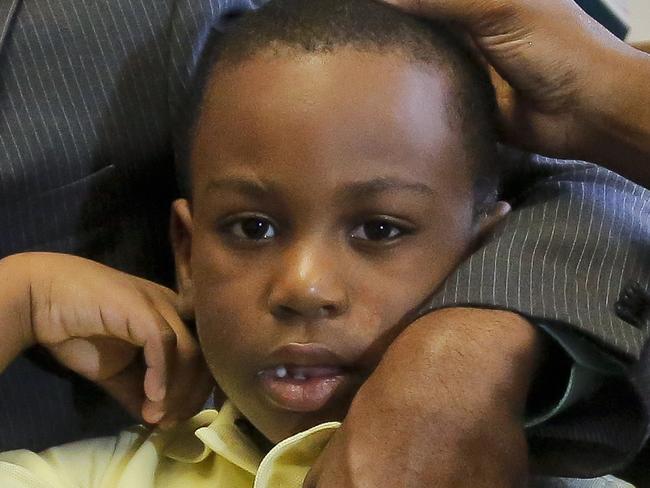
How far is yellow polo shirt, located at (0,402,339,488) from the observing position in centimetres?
84

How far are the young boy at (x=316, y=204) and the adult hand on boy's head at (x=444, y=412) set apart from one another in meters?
0.08

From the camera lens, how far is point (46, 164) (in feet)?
2.83

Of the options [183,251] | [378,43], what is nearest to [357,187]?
[378,43]

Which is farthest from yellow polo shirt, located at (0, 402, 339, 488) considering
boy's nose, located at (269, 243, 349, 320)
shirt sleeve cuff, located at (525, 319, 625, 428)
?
shirt sleeve cuff, located at (525, 319, 625, 428)

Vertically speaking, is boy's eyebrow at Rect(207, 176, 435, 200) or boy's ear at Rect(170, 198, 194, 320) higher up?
boy's eyebrow at Rect(207, 176, 435, 200)

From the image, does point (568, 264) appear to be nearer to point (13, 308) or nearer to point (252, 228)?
point (252, 228)

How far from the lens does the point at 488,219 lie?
2.66 ft

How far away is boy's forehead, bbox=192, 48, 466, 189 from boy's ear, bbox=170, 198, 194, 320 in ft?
0.28

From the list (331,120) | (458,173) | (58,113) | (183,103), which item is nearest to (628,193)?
(458,173)

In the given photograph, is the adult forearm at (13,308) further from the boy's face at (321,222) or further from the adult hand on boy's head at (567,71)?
the adult hand on boy's head at (567,71)

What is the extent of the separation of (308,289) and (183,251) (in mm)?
247

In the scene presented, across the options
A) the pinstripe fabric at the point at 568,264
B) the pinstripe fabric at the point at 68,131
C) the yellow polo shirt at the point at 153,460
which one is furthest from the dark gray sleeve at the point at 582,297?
the pinstripe fabric at the point at 68,131

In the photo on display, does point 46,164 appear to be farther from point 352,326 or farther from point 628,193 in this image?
point 628,193

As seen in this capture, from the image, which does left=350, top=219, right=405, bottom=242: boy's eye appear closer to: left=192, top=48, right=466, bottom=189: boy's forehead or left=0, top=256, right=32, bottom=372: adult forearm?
left=192, top=48, right=466, bottom=189: boy's forehead
